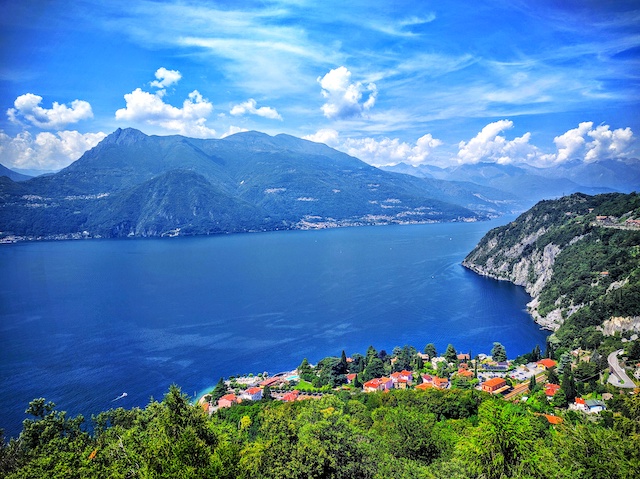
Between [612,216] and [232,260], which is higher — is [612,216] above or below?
above

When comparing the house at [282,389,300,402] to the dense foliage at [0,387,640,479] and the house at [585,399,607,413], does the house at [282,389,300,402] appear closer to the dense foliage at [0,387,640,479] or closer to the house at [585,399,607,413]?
the dense foliage at [0,387,640,479]

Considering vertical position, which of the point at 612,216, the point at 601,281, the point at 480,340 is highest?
the point at 612,216

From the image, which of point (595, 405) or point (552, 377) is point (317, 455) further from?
point (552, 377)

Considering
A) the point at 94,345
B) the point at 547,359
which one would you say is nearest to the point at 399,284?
the point at 547,359

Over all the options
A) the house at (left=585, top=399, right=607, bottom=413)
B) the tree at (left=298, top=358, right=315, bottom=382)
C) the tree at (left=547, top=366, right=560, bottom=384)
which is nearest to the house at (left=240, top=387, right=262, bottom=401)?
the tree at (left=298, top=358, right=315, bottom=382)

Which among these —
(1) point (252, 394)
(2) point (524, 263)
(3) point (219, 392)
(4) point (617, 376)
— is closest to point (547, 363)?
(4) point (617, 376)

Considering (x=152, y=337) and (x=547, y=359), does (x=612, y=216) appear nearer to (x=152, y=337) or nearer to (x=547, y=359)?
(x=547, y=359)
